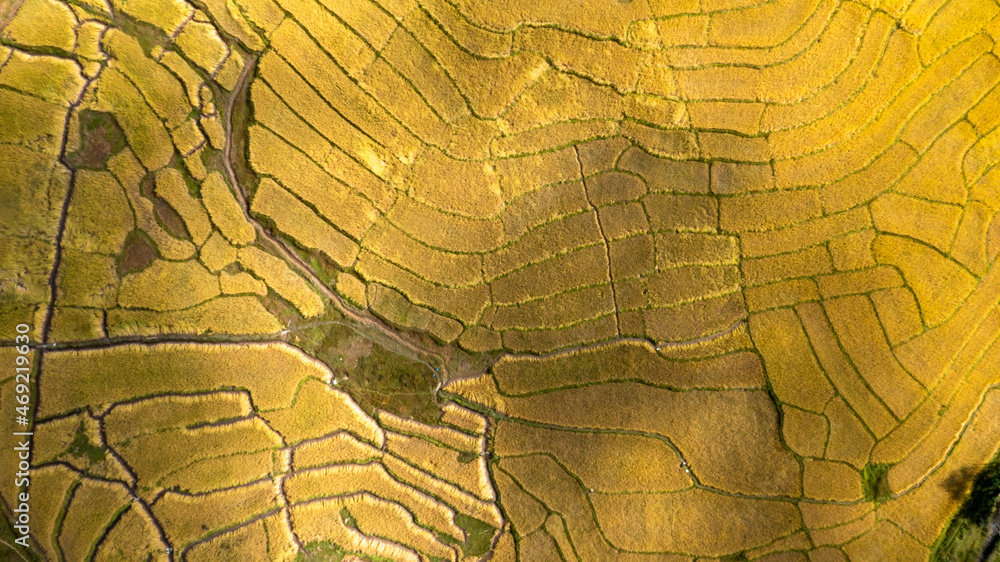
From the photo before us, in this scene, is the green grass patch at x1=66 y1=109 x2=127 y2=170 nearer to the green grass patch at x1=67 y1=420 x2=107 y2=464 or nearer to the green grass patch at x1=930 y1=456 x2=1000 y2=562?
the green grass patch at x1=67 y1=420 x2=107 y2=464

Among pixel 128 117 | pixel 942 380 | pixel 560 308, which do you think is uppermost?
pixel 128 117

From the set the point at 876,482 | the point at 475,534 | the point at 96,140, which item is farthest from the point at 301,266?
the point at 876,482

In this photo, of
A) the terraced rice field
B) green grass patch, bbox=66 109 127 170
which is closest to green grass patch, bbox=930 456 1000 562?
the terraced rice field

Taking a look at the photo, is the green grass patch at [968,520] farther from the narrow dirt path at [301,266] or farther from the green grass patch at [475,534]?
the narrow dirt path at [301,266]


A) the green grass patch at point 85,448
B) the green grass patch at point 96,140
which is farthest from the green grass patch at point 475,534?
the green grass patch at point 96,140

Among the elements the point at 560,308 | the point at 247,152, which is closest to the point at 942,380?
the point at 560,308

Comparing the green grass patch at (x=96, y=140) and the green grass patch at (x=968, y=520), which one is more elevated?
the green grass patch at (x=96, y=140)

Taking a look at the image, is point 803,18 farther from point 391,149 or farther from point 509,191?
point 391,149
